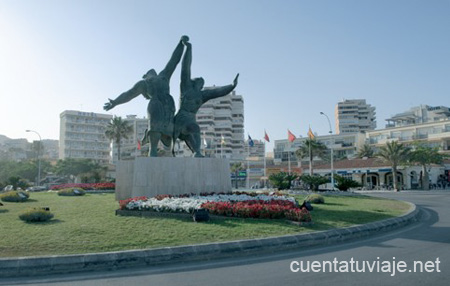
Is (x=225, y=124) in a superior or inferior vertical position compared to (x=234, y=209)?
superior

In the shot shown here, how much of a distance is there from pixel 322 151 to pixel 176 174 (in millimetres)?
46032

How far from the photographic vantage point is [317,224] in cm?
1312

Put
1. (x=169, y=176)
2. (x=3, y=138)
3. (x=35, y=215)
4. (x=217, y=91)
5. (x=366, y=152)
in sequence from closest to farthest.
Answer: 1. (x=35, y=215)
2. (x=169, y=176)
3. (x=217, y=91)
4. (x=366, y=152)
5. (x=3, y=138)

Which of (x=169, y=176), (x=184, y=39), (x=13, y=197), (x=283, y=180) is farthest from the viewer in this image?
(x=283, y=180)

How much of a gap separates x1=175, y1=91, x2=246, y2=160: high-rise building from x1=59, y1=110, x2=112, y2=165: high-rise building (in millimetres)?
25461

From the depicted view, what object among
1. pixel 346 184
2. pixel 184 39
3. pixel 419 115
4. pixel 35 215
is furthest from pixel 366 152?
pixel 35 215

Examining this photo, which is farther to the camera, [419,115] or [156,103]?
[419,115]

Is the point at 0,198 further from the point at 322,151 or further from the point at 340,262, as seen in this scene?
the point at 322,151

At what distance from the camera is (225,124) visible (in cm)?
10400

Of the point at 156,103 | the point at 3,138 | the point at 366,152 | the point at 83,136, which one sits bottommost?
the point at 366,152

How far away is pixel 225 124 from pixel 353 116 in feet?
159

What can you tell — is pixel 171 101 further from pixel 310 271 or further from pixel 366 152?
pixel 366 152

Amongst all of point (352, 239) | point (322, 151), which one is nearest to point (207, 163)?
point (352, 239)

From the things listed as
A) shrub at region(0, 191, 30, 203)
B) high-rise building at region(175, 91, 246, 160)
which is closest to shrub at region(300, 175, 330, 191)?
shrub at region(0, 191, 30, 203)
